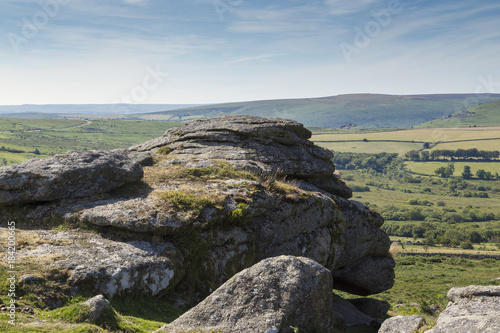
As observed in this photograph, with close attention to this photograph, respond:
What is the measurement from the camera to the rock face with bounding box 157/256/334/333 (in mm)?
9969

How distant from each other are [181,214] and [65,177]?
5957mm

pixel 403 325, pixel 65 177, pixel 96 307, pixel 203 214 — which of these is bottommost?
pixel 403 325

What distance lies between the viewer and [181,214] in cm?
1608

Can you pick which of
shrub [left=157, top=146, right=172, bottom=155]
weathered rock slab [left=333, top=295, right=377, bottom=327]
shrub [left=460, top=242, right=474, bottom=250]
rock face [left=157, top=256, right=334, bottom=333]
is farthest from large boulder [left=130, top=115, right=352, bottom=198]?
shrub [left=460, top=242, right=474, bottom=250]

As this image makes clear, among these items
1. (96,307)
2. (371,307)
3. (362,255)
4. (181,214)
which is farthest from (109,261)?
(371,307)

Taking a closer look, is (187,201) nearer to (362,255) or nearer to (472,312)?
(472,312)

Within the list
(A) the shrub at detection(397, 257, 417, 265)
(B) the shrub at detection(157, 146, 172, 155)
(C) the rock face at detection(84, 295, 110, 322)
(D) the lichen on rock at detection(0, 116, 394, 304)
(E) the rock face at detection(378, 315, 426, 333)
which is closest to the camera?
(C) the rock face at detection(84, 295, 110, 322)

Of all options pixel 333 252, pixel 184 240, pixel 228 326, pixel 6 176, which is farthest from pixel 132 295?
pixel 333 252

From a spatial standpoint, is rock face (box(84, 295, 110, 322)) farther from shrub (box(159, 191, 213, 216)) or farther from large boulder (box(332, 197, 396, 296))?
large boulder (box(332, 197, 396, 296))

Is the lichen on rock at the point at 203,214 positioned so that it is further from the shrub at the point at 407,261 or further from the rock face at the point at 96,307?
the shrub at the point at 407,261

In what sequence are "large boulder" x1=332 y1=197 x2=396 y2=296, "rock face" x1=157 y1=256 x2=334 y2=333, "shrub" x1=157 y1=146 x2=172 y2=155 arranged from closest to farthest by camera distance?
"rock face" x1=157 y1=256 x2=334 y2=333 → "large boulder" x1=332 y1=197 x2=396 y2=296 → "shrub" x1=157 y1=146 x2=172 y2=155

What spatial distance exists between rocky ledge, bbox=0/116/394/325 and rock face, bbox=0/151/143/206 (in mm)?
46

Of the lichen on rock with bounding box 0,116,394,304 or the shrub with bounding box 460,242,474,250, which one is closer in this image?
the lichen on rock with bounding box 0,116,394,304

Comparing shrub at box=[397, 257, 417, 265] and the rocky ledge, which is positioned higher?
the rocky ledge
